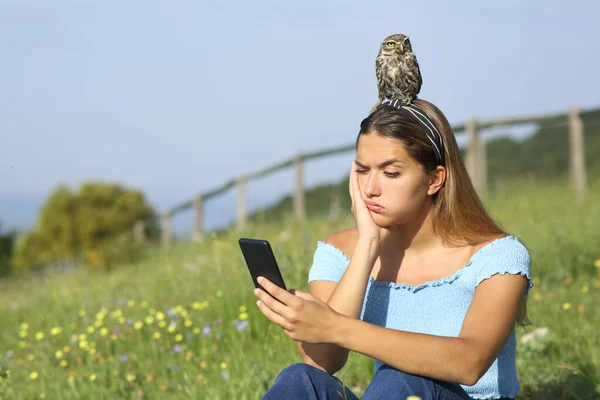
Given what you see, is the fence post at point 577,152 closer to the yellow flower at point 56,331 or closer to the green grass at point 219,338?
the green grass at point 219,338

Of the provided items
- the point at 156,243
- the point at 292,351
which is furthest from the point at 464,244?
the point at 156,243

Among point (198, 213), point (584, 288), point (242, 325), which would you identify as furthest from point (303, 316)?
point (198, 213)

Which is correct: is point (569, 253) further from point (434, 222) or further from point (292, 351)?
point (434, 222)

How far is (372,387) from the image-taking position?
2199 millimetres

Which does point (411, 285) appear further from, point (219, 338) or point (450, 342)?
point (219, 338)

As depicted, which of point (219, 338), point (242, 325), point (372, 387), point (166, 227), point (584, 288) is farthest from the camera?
point (166, 227)

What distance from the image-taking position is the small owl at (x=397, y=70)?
3068 millimetres

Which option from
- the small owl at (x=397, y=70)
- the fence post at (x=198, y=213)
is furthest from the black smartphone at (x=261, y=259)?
the fence post at (x=198, y=213)

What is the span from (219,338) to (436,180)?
2508 mm

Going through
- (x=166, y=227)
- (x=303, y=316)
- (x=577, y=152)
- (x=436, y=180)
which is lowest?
(x=166, y=227)

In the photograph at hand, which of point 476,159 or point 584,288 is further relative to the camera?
point 476,159

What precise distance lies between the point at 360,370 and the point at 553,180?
10.1 meters

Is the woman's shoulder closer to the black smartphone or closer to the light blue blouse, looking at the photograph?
the light blue blouse

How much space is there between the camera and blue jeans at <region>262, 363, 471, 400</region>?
2156mm
